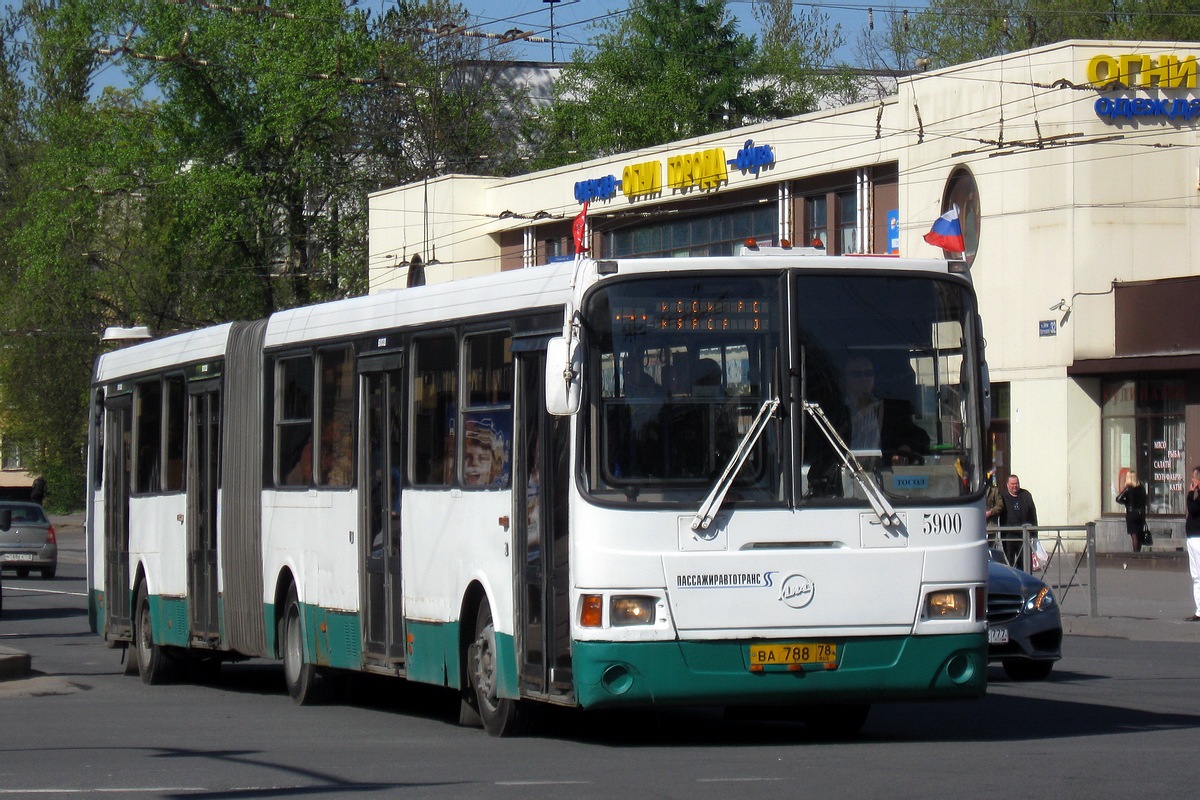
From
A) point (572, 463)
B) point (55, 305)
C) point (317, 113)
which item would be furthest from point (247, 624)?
point (55, 305)

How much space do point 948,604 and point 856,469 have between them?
89cm

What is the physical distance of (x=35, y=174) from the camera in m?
59.3

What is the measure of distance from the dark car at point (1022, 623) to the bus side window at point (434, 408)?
5.22m

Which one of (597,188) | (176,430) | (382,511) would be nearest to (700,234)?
(597,188)

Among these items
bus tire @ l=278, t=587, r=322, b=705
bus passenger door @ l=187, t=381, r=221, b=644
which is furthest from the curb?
bus tire @ l=278, t=587, r=322, b=705

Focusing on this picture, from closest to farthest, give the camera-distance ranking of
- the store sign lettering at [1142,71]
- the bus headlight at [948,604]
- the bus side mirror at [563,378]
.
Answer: the bus side mirror at [563,378] < the bus headlight at [948,604] < the store sign lettering at [1142,71]

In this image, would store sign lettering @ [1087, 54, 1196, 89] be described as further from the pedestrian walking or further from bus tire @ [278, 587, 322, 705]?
bus tire @ [278, 587, 322, 705]

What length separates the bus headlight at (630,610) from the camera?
33.2 ft

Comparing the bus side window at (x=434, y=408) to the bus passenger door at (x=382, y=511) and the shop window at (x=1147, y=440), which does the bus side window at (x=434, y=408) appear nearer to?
the bus passenger door at (x=382, y=511)

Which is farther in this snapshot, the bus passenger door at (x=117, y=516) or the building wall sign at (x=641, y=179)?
the building wall sign at (x=641, y=179)

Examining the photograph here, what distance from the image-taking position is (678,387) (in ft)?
33.8

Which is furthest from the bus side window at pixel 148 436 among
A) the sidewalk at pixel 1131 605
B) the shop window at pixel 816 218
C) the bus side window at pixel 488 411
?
the shop window at pixel 816 218

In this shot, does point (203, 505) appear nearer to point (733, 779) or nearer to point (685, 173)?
point (733, 779)

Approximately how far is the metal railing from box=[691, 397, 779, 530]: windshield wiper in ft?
41.4
